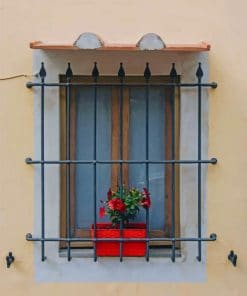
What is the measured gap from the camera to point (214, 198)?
3561 millimetres

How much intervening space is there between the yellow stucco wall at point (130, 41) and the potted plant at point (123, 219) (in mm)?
431

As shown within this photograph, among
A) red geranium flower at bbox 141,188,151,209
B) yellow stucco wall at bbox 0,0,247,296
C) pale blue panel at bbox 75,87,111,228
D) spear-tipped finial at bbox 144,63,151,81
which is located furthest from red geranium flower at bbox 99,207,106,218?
spear-tipped finial at bbox 144,63,151,81

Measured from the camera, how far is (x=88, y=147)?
12.1 ft

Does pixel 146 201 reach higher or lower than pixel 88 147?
lower

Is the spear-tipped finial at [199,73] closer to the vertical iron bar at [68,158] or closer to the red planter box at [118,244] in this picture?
the vertical iron bar at [68,158]

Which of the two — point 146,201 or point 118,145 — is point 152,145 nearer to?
point 118,145

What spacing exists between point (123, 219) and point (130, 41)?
110 centimetres

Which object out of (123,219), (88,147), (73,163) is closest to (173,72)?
(88,147)

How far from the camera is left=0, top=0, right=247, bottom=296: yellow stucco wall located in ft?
11.6

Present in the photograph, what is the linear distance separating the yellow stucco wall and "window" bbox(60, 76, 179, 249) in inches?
11.2

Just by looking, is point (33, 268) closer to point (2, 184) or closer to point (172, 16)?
point (2, 184)

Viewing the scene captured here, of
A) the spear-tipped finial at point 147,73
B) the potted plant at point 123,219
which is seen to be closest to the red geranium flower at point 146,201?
the potted plant at point 123,219

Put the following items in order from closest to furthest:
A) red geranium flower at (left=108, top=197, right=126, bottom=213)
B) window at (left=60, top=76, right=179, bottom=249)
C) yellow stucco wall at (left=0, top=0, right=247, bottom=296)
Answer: red geranium flower at (left=108, top=197, right=126, bottom=213)
yellow stucco wall at (left=0, top=0, right=247, bottom=296)
window at (left=60, top=76, right=179, bottom=249)

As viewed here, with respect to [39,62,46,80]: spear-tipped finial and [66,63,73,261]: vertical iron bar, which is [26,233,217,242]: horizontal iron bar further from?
[39,62,46,80]: spear-tipped finial
